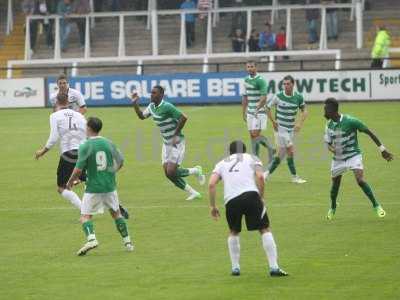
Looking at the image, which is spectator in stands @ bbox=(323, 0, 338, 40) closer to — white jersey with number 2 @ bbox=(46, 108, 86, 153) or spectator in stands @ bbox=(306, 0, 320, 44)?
spectator in stands @ bbox=(306, 0, 320, 44)

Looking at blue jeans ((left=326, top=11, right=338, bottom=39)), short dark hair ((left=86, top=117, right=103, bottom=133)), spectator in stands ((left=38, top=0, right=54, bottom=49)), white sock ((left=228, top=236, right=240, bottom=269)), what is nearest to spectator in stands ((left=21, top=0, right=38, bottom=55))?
spectator in stands ((left=38, top=0, right=54, bottom=49))

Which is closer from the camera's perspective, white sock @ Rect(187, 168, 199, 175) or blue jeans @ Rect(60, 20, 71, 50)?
white sock @ Rect(187, 168, 199, 175)

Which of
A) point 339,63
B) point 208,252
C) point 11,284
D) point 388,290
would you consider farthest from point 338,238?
point 339,63

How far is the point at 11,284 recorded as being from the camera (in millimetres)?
15086

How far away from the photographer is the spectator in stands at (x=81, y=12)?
53719 millimetres

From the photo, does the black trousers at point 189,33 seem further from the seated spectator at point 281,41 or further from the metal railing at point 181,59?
the seated spectator at point 281,41

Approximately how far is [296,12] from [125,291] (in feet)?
132

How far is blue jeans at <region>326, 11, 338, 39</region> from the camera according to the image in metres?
50.6

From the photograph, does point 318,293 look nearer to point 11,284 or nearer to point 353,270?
point 353,270

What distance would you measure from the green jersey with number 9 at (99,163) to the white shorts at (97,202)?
7cm

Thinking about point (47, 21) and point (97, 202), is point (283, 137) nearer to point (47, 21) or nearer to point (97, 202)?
point (97, 202)

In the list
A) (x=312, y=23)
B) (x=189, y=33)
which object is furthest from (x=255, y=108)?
(x=189, y=33)

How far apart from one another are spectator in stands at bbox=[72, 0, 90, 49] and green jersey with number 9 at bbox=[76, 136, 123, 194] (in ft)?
124

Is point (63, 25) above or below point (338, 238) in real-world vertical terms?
above
